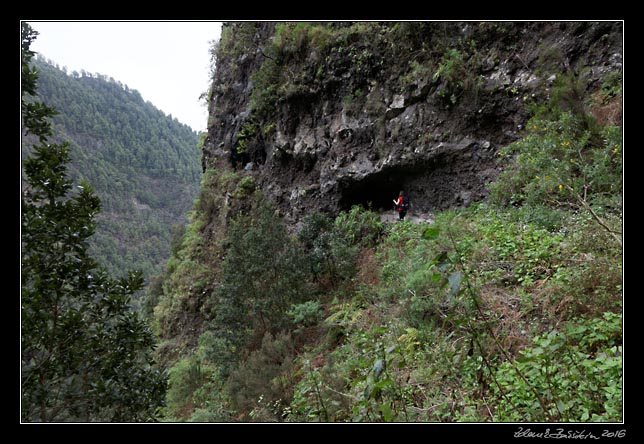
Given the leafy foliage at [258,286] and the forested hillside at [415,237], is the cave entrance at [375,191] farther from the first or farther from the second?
the leafy foliage at [258,286]

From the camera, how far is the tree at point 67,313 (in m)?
2.78

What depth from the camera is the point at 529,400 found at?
9.93ft

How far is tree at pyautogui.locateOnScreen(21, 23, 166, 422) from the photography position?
2.78 metres

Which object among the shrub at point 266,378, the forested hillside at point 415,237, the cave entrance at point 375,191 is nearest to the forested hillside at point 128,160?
the forested hillside at point 415,237

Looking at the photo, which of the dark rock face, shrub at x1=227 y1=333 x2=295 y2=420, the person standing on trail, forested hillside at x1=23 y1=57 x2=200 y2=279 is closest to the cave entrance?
the dark rock face

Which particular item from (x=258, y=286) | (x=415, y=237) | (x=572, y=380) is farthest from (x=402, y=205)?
(x=572, y=380)

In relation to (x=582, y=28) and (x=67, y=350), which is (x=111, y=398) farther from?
(x=582, y=28)

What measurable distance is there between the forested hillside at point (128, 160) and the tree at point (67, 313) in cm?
7448

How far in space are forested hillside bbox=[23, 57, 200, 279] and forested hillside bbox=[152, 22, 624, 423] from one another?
6542 cm

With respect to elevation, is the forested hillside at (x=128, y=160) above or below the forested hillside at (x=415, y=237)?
above

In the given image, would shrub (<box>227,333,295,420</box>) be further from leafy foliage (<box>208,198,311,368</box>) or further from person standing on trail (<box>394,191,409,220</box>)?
person standing on trail (<box>394,191,409,220</box>)

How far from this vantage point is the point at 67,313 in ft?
9.72

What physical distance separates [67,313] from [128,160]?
113859 mm

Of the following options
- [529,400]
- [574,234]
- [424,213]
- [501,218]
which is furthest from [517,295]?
[424,213]
